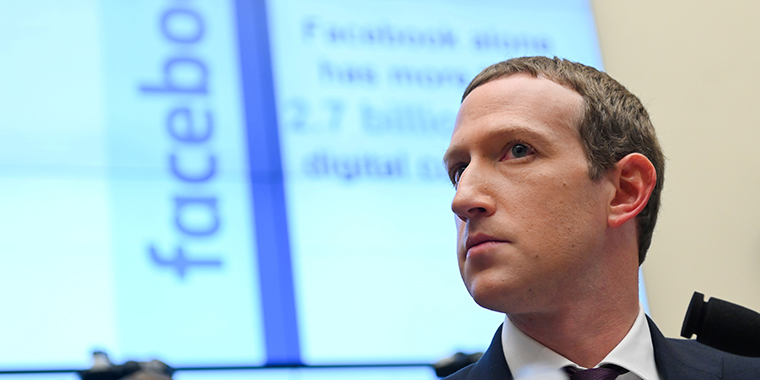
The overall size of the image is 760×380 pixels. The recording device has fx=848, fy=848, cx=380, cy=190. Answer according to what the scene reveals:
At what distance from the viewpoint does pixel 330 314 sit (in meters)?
Answer: 2.45

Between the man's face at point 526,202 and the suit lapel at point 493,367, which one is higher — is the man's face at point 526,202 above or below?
above

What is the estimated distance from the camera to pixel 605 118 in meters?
1.57

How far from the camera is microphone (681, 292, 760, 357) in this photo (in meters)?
1.37

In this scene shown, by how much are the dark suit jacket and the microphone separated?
0.09m

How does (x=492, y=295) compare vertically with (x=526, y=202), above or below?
below

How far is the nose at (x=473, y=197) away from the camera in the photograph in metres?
1.44

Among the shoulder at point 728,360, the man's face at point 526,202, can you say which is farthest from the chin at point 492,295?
the shoulder at point 728,360

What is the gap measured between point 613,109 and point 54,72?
1680mm

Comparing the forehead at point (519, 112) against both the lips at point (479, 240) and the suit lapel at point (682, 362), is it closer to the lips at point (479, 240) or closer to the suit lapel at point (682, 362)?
the lips at point (479, 240)

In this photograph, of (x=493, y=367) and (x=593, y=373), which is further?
(x=493, y=367)

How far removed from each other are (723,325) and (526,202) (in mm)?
372

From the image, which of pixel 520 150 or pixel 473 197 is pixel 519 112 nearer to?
pixel 520 150

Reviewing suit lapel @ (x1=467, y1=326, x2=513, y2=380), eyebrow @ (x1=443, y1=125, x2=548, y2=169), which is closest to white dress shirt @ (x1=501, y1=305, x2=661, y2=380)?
suit lapel @ (x1=467, y1=326, x2=513, y2=380)

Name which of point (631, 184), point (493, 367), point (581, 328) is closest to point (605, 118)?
point (631, 184)
